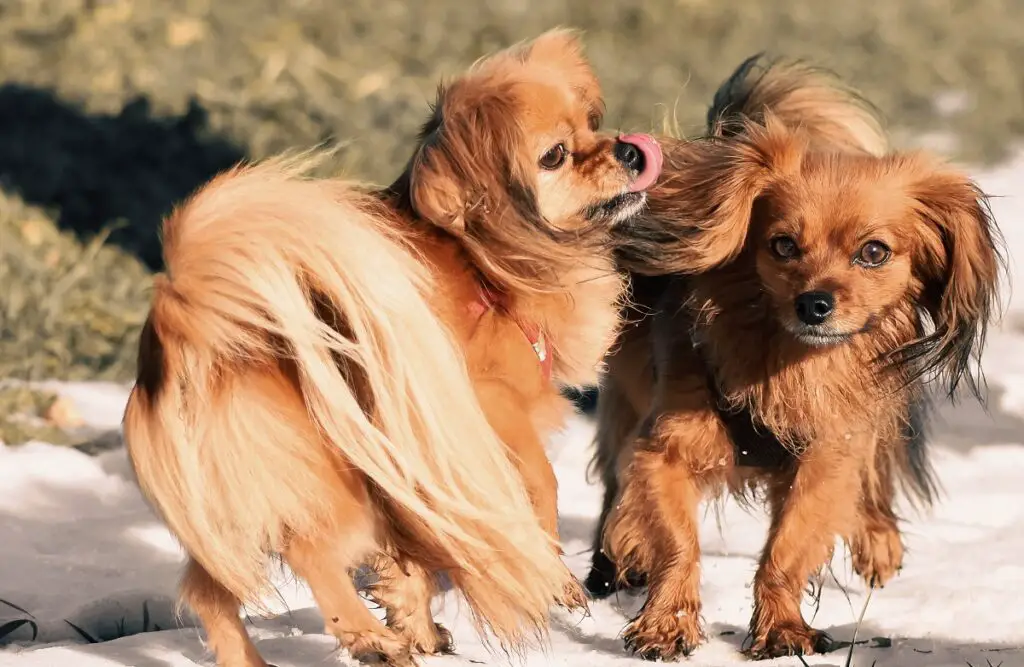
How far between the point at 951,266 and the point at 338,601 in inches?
62.1

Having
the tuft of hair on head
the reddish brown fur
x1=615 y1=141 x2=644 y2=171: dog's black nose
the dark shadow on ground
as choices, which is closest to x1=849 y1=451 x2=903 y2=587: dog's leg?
the reddish brown fur

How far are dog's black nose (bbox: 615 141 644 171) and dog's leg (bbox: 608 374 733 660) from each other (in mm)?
542

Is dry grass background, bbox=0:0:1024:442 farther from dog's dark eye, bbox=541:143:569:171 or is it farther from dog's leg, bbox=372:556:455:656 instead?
dog's dark eye, bbox=541:143:569:171

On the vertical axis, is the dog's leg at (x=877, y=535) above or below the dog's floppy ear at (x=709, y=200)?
below

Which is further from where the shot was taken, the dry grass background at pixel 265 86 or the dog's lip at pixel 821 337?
the dry grass background at pixel 265 86

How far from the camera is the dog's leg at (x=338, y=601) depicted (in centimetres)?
Answer: 270

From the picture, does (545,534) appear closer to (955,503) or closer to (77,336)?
(955,503)

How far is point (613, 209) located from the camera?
316 cm

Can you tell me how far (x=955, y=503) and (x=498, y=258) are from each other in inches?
87.2

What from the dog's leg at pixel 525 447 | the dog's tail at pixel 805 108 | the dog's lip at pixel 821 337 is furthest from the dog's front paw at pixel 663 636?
the dog's tail at pixel 805 108

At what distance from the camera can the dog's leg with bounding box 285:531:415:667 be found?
2.70 metres

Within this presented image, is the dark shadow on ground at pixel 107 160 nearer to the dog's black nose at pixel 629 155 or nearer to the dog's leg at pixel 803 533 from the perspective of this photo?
the dog's black nose at pixel 629 155

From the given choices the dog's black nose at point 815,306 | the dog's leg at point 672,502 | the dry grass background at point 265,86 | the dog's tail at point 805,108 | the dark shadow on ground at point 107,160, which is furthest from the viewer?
the dark shadow on ground at point 107,160

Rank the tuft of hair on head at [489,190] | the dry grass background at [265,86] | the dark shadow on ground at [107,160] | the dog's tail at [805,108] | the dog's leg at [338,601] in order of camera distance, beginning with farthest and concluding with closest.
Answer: the dark shadow on ground at [107,160] < the dry grass background at [265,86] < the dog's tail at [805,108] < the tuft of hair on head at [489,190] < the dog's leg at [338,601]
